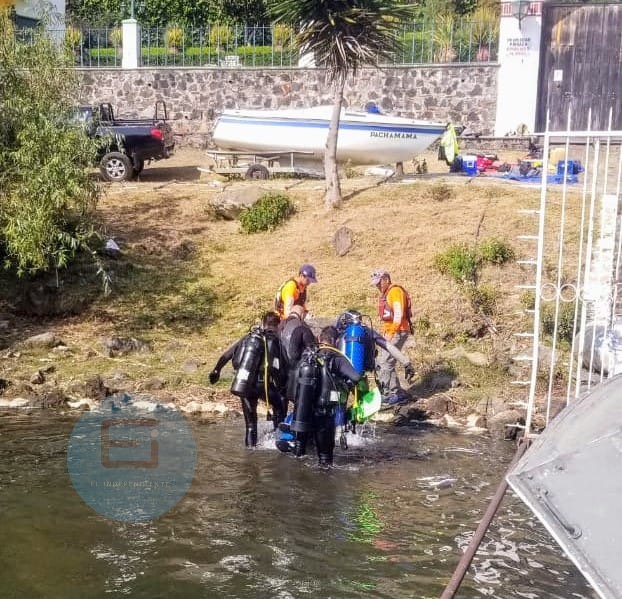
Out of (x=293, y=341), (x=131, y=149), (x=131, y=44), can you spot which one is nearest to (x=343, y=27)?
(x=131, y=149)

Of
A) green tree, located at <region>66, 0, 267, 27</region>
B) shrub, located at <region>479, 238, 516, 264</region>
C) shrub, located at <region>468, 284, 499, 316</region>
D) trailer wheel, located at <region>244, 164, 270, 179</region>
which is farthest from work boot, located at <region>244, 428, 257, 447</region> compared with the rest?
green tree, located at <region>66, 0, 267, 27</region>

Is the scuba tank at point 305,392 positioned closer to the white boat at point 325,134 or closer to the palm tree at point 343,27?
the palm tree at point 343,27

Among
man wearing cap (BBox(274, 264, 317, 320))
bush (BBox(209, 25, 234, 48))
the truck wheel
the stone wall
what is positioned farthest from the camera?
bush (BBox(209, 25, 234, 48))

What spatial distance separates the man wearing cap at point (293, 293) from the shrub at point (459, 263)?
3.96 meters

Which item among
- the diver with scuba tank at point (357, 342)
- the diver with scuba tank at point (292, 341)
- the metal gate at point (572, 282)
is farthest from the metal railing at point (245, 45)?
the diver with scuba tank at point (292, 341)

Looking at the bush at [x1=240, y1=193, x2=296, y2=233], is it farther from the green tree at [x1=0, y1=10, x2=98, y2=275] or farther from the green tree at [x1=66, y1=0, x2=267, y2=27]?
A: the green tree at [x1=66, y1=0, x2=267, y2=27]

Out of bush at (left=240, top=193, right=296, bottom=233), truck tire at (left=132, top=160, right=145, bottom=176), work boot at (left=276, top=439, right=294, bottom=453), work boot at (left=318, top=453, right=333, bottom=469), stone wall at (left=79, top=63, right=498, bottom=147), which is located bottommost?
work boot at (left=318, top=453, right=333, bottom=469)

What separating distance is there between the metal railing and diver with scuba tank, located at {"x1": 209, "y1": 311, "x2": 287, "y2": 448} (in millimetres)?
18515

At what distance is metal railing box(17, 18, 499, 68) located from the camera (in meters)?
27.8

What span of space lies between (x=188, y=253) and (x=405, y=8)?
5646 millimetres

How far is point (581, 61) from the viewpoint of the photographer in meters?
Result: 26.5

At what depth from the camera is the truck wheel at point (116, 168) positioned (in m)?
20.7

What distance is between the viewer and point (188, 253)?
17359 millimetres

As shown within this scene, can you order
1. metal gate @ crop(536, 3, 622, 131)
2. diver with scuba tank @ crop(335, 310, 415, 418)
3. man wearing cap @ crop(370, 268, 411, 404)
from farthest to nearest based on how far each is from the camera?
1. metal gate @ crop(536, 3, 622, 131)
2. man wearing cap @ crop(370, 268, 411, 404)
3. diver with scuba tank @ crop(335, 310, 415, 418)
